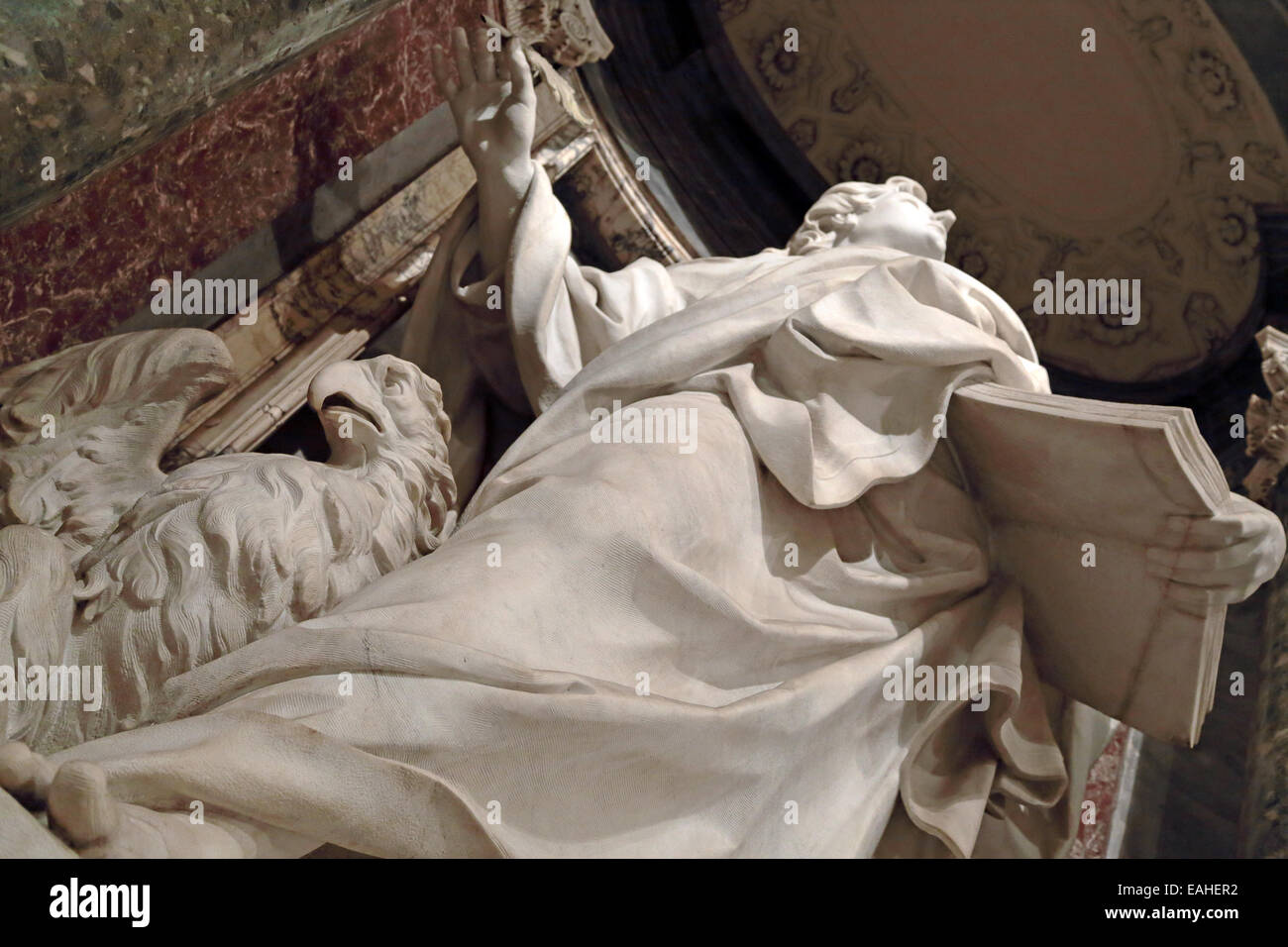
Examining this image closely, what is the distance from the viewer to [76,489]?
2.27 m

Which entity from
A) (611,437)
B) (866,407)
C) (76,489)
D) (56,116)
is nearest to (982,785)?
(866,407)

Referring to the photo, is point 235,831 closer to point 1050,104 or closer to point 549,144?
point 549,144

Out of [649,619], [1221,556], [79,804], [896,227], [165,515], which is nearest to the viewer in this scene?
[79,804]

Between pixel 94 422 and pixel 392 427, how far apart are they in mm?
480

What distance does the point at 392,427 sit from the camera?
2.51 m

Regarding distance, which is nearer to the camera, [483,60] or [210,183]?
[483,60]

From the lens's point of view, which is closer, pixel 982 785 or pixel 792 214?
pixel 982 785

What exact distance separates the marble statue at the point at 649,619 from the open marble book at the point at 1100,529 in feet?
0.19

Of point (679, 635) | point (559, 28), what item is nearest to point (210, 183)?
point (559, 28)

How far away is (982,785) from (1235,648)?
1.45 metres

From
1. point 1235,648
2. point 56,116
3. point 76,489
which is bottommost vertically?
point 1235,648

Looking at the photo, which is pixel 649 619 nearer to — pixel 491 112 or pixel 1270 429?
pixel 491 112

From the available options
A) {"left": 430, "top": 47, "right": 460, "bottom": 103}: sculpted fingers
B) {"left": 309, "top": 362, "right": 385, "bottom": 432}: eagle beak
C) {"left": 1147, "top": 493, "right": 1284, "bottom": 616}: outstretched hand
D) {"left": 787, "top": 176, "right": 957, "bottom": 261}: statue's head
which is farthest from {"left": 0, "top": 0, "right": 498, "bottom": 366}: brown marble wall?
{"left": 1147, "top": 493, "right": 1284, "bottom": 616}: outstretched hand

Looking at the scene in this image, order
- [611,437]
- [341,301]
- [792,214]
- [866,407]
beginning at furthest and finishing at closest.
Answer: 1. [792,214]
2. [341,301]
3. [866,407]
4. [611,437]
